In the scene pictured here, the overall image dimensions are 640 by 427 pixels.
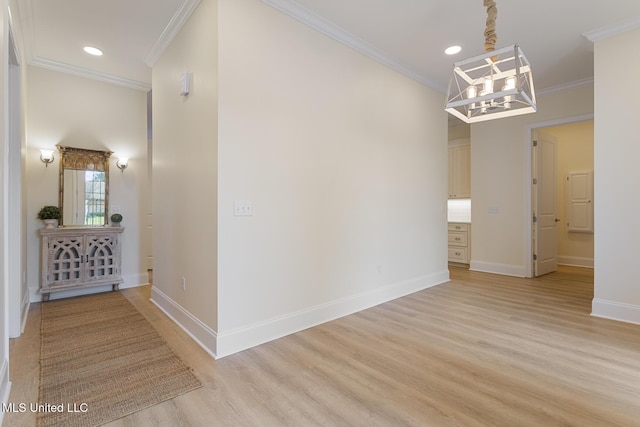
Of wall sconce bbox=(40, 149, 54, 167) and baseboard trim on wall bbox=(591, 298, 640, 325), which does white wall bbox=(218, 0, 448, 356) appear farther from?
wall sconce bbox=(40, 149, 54, 167)

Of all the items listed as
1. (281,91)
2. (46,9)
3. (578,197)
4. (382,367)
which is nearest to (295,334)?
(382,367)

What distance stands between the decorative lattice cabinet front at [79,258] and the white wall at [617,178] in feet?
18.7

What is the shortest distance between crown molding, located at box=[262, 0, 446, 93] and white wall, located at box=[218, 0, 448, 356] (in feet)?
0.20

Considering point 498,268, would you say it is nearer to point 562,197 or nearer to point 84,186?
point 562,197

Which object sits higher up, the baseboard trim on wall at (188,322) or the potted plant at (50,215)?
the potted plant at (50,215)

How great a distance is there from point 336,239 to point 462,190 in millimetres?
4075

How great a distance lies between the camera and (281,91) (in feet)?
9.02

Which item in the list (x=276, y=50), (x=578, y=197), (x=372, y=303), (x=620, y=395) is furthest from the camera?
(x=578, y=197)

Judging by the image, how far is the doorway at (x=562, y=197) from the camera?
16.9ft

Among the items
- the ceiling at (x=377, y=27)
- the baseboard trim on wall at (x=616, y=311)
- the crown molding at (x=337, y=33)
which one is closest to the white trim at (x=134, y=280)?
the ceiling at (x=377, y=27)

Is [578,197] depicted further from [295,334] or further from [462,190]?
[295,334]

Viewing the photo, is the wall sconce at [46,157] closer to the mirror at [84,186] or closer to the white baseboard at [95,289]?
the mirror at [84,186]

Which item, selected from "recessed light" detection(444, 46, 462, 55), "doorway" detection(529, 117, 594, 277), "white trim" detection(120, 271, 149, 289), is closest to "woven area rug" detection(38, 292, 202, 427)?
"white trim" detection(120, 271, 149, 289)

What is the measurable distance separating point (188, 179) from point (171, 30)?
1526 mm
